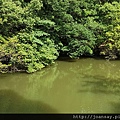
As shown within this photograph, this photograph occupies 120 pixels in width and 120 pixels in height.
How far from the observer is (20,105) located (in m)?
8.86

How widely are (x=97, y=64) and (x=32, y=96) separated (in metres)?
6.24

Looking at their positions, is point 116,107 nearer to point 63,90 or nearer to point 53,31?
point 63,90

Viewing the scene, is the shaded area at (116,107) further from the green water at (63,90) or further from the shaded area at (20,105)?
the shaded area at (20,105)

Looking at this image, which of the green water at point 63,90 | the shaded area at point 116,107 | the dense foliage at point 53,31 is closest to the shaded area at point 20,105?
the green water at point 63,90

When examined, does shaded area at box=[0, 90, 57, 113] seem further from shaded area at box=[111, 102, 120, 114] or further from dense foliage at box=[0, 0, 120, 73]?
dense foliage at box=[0, 0, 120, 73]

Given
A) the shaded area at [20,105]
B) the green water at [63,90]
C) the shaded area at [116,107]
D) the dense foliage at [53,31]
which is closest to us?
the shaded area at [20,105]

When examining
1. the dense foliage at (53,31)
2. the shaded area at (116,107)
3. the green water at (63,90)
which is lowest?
the green water at (63,90)

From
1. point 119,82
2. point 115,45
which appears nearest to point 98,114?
point 119,82

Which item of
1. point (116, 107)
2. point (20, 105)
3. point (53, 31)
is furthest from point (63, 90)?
point (53, 31)

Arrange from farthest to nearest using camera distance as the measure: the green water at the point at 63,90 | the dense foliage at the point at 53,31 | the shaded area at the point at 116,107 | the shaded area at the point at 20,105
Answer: the dense foliage at the point at 53,31, the green water at the point at 63,90, the shaded area at the point at 116,107, the shaded area at the point at 20,105

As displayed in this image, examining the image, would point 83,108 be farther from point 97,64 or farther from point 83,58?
point 83,58

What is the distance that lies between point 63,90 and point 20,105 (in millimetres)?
2351

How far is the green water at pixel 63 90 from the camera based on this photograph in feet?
29.1

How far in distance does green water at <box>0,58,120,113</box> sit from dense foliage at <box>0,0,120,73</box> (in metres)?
0.90
